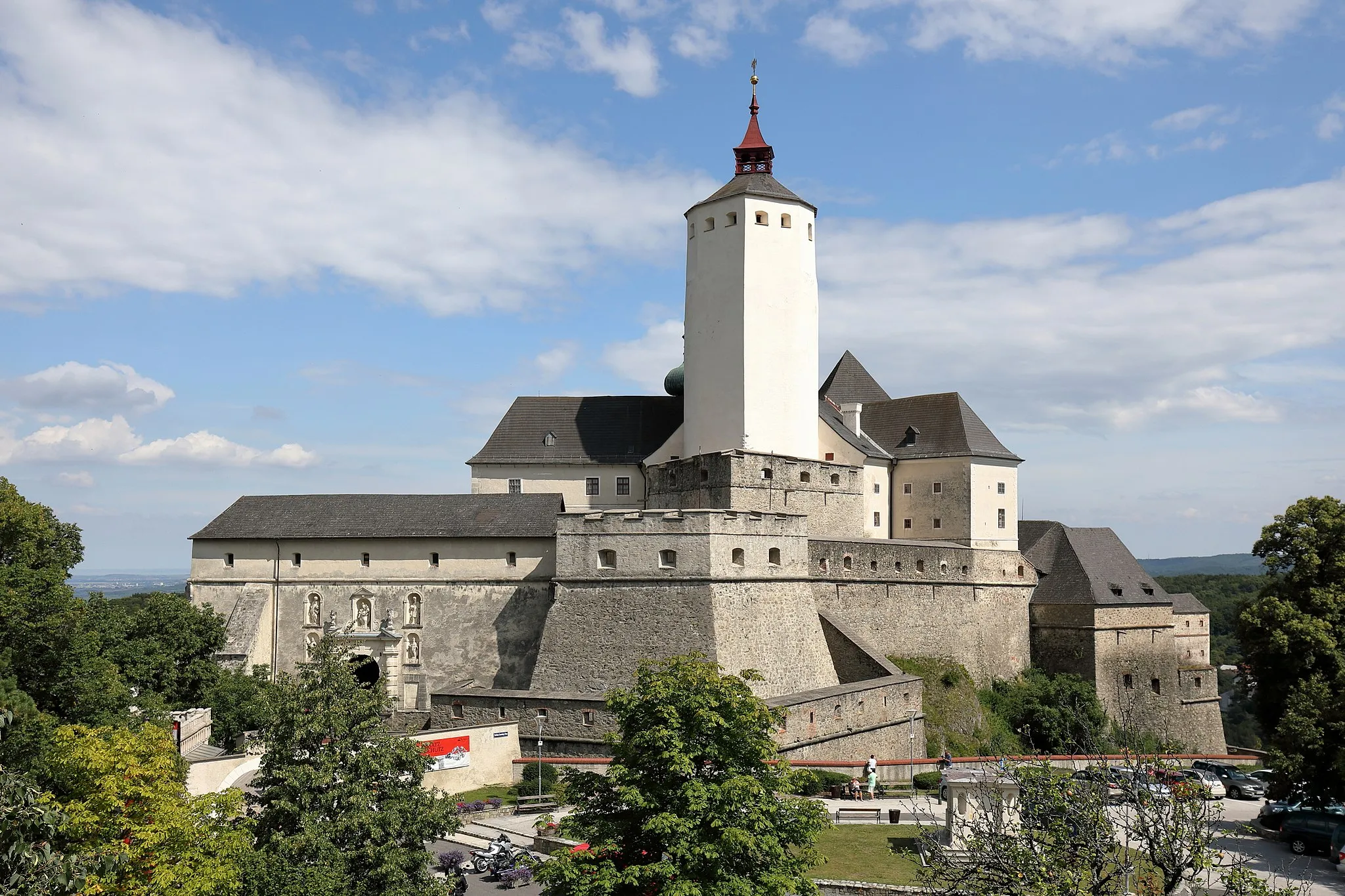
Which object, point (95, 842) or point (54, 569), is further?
point (54, 569)

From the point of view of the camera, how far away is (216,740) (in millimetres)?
34531

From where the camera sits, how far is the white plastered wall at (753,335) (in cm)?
4338

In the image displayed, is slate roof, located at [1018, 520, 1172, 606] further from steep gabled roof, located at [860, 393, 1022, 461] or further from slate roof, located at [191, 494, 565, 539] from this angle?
slate roof, located at [191, 494, 565, 539]

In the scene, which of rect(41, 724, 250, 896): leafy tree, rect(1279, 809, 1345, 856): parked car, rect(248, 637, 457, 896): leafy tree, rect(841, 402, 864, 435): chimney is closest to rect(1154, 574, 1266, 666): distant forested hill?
rect(841, 402, 864, 435): chimney

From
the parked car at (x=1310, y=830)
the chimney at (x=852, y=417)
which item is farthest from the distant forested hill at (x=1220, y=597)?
the parked car at (x=1310, y=830)

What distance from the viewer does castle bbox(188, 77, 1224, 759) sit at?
1406 inches

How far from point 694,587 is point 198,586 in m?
20.7

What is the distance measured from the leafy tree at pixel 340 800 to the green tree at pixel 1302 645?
2033cm

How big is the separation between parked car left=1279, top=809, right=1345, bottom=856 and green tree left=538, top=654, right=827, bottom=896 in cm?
1433

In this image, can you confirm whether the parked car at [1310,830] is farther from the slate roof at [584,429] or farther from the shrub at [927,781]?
the slate roof at [584,429]

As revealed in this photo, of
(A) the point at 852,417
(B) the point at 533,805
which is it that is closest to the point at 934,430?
(A) the point at 852,417

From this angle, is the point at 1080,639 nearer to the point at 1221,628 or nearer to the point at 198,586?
the point at 198,586

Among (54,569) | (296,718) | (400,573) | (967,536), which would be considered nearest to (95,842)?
(296,718)

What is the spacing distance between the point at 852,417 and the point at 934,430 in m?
3.75
